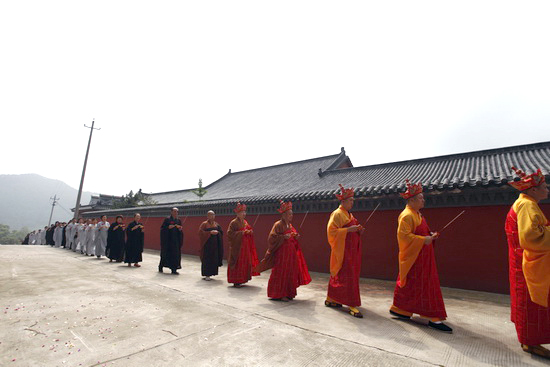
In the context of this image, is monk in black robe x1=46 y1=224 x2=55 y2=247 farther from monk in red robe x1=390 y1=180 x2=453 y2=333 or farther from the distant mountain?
the distant mountain

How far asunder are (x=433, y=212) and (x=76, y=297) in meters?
7.59

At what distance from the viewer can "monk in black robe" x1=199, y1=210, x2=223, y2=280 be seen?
6859 mm

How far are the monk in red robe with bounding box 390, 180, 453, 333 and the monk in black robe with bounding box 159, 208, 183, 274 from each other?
5771 mm

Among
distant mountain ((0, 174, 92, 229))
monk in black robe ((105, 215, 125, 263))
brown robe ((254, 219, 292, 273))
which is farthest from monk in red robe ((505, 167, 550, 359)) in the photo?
distant mountain ((0, 174, 92, 229))

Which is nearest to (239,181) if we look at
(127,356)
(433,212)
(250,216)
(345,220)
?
(250,216)

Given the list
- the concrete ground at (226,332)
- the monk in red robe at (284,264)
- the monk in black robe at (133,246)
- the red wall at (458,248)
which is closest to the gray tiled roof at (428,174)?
the red wall at (458,248)

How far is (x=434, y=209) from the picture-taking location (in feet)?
22.6

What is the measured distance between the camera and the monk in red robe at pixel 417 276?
350 centimetres

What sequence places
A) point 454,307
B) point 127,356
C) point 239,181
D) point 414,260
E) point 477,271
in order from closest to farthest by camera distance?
point 127,356, point 414,260, point 454,307, point 477,271, point 239,181

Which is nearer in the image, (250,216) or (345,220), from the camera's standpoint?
(345,220)

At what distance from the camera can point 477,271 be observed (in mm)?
6145

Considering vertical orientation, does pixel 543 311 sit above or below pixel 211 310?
above

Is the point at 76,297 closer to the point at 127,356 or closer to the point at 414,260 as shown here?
the point at 127,356

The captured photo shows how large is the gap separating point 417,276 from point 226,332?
248cm
